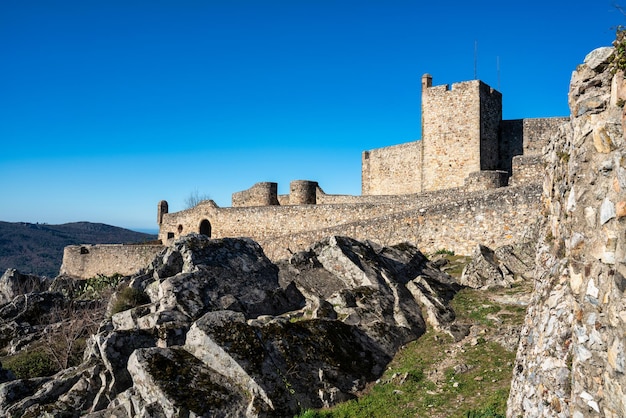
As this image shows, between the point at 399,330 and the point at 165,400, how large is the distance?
5553 millimetres

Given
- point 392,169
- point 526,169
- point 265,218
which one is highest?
point 392,169

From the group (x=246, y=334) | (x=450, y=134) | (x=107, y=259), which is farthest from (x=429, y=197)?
(x=107, y=259)

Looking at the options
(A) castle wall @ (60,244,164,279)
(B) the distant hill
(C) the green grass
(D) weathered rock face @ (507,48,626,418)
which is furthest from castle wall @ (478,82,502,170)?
(B) the distant hill

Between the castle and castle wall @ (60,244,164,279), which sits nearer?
the castle

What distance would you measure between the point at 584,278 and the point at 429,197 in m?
21.8

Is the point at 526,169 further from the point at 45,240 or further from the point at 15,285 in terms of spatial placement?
the point at 45,240

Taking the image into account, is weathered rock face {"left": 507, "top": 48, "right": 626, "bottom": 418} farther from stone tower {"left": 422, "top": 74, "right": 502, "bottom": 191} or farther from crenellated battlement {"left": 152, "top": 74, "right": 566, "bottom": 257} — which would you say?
stone tower {"left": 422, "top": 74, "right": 502, "bottom": 191}

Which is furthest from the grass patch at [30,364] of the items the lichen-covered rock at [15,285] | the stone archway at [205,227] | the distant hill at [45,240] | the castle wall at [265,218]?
the distant hill at [45,240]

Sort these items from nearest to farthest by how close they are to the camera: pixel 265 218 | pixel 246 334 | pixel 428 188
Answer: pixel 246 334 → pixel 428 188 → pixel 265 218

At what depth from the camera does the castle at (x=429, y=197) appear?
19.2 metres

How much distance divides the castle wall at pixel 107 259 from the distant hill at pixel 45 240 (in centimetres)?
5177

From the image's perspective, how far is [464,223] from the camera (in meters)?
19.4

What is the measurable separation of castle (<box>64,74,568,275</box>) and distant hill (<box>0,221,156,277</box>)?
56.8m

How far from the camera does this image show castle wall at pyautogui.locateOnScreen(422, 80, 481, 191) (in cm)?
3198
